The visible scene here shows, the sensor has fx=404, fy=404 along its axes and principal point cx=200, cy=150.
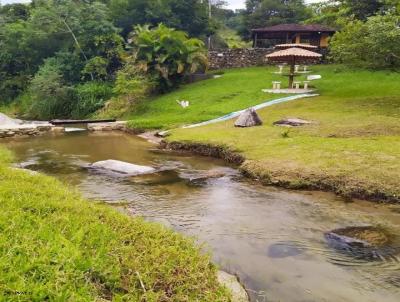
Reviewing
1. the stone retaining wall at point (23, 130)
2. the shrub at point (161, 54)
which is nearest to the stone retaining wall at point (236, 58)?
the shrub at point (161, 54)

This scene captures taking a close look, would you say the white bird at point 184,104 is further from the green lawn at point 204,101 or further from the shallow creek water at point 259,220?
the shallow creek water at point 259,220

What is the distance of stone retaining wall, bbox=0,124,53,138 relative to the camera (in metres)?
18.6

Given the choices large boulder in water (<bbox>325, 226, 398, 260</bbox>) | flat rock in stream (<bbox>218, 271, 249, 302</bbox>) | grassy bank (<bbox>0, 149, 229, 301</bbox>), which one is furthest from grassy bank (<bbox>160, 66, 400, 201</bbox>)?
grassy bank (<bbox>0, 149, 229, 301</bbox>)

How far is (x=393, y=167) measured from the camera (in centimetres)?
891

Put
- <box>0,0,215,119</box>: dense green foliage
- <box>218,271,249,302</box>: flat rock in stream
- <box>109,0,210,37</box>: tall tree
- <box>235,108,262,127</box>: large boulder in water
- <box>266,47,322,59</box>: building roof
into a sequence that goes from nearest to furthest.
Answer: <box>218,271,249,302</box>: flat rock in stream
<box>235,108,262,127</box>: large boulder in water
<box>266,47,322,59</box>: building roof
<box>0,0,215,119</box>: dense green foliage
<box>109,0,210,37</box>: tall tree

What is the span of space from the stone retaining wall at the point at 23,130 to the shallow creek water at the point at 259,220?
655cm

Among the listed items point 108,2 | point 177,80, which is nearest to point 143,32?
point 177,80

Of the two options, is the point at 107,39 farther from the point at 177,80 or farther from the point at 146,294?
the point at 146,294

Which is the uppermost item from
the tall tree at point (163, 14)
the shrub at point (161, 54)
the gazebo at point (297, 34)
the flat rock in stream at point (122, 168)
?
the tall tree at point (163, 14)

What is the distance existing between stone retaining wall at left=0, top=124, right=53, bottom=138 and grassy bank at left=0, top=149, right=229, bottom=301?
47.0ft

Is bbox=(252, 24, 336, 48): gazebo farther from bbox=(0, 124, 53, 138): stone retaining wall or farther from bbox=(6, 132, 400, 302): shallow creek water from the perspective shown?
bbox=(6, 132, 400, 302): shallow creek water

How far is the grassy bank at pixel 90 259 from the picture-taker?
3.65 meters

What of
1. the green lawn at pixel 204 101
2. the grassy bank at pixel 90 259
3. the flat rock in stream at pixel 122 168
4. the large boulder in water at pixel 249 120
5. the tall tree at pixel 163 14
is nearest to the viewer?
the grassy bank at pixel 90 259

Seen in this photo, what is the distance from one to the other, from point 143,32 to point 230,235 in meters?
21.4
